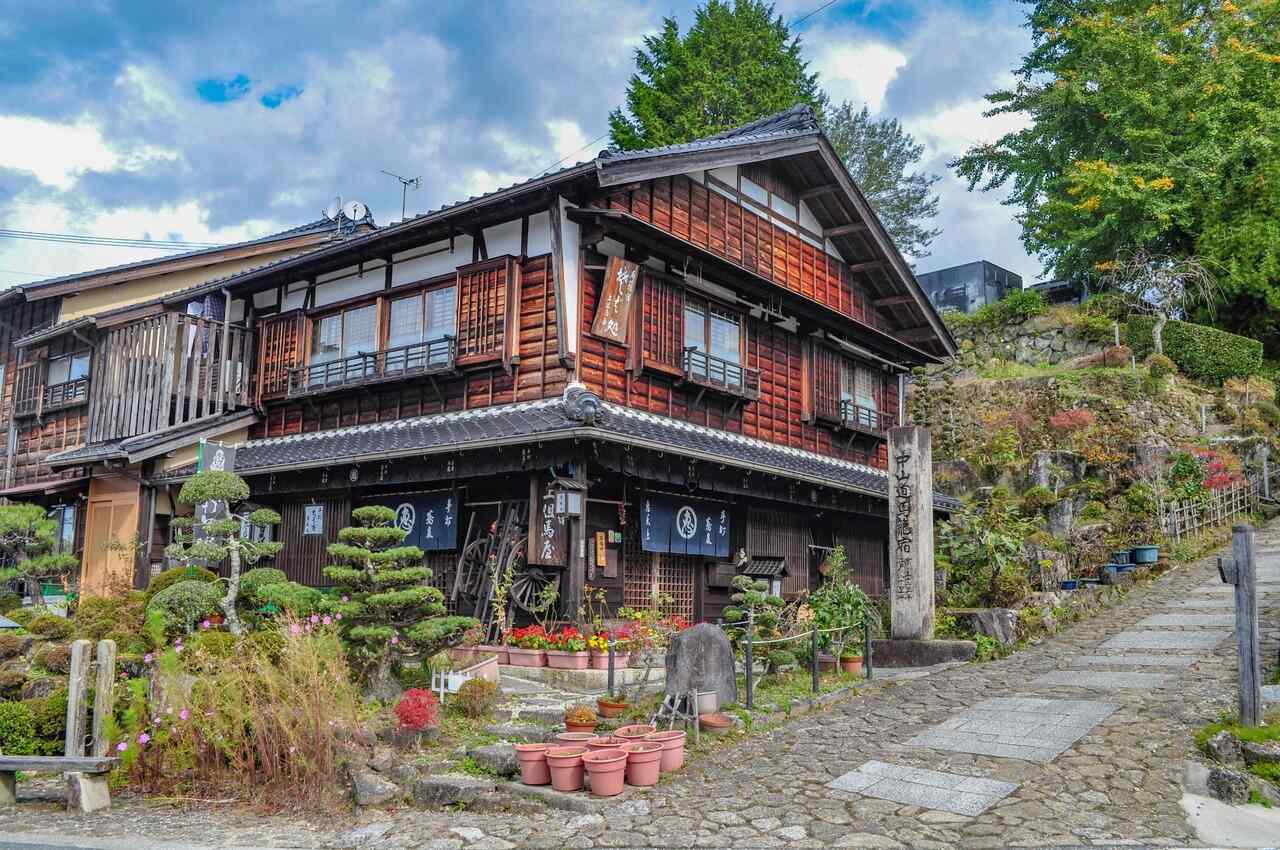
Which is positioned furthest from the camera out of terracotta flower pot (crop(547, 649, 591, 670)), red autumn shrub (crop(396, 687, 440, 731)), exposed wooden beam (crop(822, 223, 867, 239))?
exposed wooden beam (crop(822, 223, 867, 239))

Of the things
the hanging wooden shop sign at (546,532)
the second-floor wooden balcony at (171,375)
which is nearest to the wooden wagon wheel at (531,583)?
the hanging wooden shop sign at (546,532)

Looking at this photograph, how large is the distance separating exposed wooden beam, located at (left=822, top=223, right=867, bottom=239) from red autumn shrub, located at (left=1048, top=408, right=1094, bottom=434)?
927 centimetres

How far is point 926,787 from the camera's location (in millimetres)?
7816

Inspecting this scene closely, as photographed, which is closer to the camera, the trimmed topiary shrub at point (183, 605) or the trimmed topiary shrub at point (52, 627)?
the trimmed topiary shrub at point (183, 605)

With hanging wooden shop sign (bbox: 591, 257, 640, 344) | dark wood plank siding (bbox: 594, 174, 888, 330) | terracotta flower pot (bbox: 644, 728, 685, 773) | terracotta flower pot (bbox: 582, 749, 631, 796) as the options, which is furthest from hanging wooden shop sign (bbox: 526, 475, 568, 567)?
terracotta flower pot (bbox: 582, 749, 631, 796)

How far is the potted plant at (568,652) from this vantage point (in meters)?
12.1

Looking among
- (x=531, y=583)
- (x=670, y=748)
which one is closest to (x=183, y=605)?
(x=531, y=583)

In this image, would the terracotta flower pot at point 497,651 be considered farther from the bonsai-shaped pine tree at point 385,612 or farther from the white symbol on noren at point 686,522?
the white symbol on noren at point 686,522

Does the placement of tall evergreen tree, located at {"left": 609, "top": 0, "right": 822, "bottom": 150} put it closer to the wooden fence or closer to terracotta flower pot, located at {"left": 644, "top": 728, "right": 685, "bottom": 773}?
the wooden fence

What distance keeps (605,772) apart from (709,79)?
29463mm

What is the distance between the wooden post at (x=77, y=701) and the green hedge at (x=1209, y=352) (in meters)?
29.0

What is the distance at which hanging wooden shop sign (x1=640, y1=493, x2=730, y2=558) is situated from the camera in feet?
48.6

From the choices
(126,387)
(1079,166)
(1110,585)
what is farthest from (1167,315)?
(126,387)

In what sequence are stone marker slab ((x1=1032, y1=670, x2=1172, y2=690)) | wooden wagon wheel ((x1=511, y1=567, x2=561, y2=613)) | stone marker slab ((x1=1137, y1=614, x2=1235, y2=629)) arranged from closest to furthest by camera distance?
stone marker slab ((x1=1032, y1=670, x2=1172, y2=690)), wooden wagon wheel ((x1=511, y1=567, x2=561, y2=613)), stone marker slab ((x1=1137, y1=614, x2=1235, y2=629))
